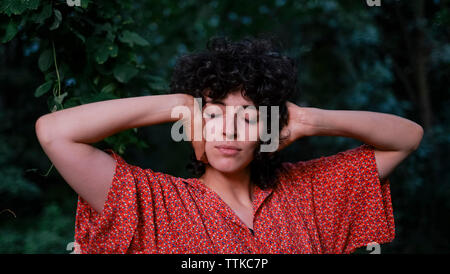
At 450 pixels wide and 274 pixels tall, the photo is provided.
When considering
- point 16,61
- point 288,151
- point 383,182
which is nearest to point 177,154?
point 288,151

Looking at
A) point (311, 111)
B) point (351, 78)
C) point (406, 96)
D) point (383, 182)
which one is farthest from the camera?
point (406, 96)

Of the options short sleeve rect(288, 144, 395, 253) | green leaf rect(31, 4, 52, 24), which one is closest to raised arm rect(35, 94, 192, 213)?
green leaf rect(31, 4, 52, 24)

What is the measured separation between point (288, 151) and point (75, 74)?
2118 millimetres

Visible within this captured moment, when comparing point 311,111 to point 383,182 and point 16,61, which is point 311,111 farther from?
point 16,61

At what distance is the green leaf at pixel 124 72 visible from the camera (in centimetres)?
173

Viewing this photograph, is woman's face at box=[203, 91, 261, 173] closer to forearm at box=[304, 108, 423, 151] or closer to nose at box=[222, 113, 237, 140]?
nose at box=[222, 113, 237, 140]

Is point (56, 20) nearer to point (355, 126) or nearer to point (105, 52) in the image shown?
point (105, 52)

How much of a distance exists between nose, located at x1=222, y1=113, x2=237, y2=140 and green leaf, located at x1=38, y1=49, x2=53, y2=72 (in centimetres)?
76

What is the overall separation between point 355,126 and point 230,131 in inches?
18.5

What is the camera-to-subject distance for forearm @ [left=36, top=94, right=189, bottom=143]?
48.1 inches

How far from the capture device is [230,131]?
1.37 m

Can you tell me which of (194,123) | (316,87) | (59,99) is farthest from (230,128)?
(316,87)

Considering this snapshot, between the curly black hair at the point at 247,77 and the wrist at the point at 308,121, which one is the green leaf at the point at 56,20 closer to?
the curly black hair at the point at 247,77
